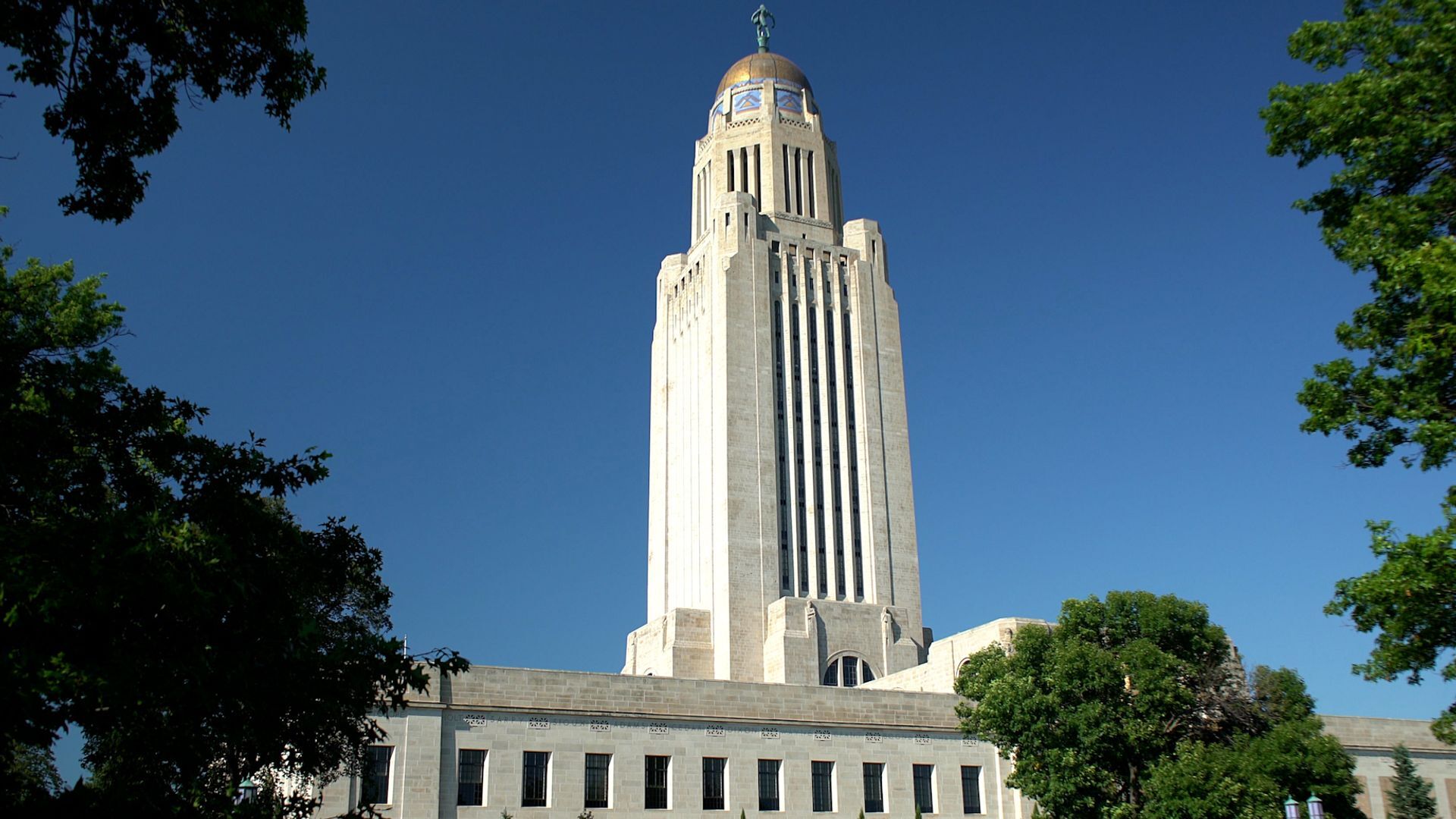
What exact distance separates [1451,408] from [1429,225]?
280 centimetres

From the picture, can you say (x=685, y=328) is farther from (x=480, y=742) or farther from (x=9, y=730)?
(x=9, y=730)

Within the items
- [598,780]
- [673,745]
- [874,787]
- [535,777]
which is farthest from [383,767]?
[874,787]

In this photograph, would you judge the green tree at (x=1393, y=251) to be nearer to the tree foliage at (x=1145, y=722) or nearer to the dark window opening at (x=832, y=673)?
the tree foliage at (x=1145, y=722)

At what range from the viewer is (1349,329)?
63.1ft

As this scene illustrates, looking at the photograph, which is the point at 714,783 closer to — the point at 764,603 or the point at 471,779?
the point at 471,779

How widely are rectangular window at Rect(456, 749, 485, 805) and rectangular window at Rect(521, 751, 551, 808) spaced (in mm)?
1187

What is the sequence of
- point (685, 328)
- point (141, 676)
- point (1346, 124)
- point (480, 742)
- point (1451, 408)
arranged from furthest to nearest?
point (685, 328), point (480, 742), point (1346, 124), point (1451, 408), point (141, 676)

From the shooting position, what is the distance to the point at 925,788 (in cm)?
4084

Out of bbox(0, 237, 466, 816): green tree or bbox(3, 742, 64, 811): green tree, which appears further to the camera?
bbox(3, 742, 64, 811): green tree

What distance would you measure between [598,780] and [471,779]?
385 centimetres

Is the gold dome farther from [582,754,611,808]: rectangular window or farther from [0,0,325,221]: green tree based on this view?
[0,0,325,221]: green tree

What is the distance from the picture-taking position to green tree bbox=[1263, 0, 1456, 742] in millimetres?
17062

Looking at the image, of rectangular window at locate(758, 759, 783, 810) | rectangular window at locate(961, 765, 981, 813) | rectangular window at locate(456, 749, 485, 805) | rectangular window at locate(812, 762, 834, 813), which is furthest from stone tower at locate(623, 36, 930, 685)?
rectangular window at locate(456, 749, 485, 805)

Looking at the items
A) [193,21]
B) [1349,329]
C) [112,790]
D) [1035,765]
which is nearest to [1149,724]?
[1035,765]
